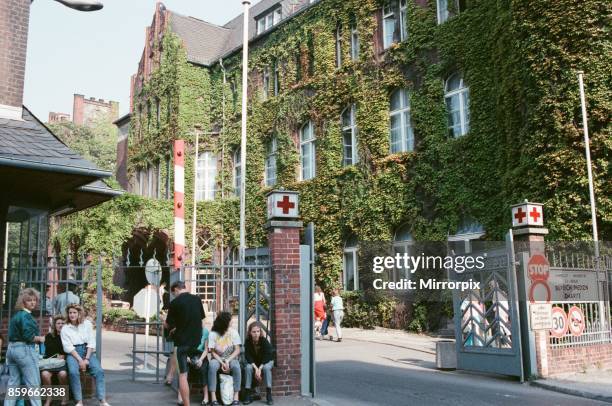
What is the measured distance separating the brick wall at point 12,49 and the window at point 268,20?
20815mm

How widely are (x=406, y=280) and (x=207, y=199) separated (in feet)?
44.2

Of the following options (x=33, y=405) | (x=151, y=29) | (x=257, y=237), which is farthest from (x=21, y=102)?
(x=151, y=29)

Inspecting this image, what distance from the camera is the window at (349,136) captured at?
24492 millimetres

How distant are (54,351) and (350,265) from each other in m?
15.6

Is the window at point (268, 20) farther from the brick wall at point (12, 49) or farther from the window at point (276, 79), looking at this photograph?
the brick wall at point (12, 49)

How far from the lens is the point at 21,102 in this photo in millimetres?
10789

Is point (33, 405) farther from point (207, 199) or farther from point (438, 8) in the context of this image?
point (207, 199)

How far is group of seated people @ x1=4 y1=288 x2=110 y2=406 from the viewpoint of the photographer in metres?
7.80

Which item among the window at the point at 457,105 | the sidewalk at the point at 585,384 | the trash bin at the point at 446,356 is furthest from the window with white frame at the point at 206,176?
the sidewalk at the point at 585,384

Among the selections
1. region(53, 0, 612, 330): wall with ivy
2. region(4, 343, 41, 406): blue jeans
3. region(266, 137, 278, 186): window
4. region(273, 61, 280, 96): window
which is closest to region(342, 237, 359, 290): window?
region(53, 0, 612, 330): wall with ivy

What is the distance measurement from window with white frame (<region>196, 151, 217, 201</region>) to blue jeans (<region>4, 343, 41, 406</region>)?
24.2 m

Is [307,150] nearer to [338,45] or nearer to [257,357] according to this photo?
[338,45]

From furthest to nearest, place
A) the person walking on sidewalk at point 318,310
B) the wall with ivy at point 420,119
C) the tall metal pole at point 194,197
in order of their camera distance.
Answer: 1. the tall metal pole at point 194,197
2. the person walking on sidewalk at point 318,310
3. the wall with ivy at point 420,119

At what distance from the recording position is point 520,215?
1257 cm
